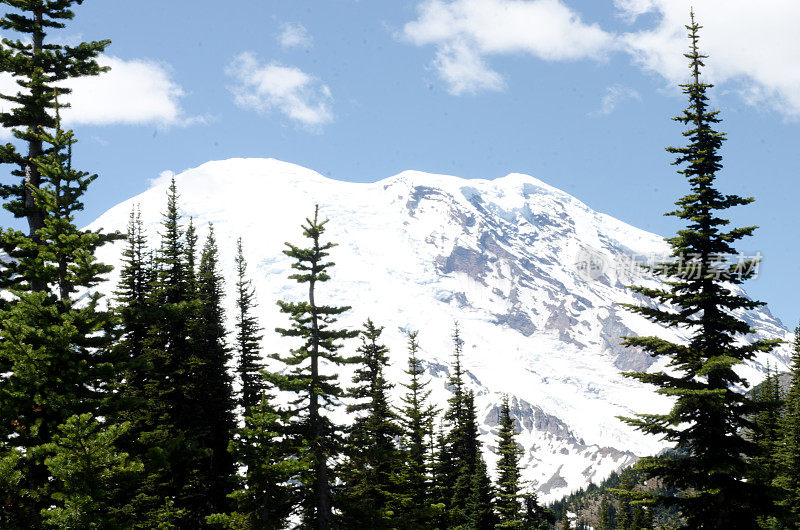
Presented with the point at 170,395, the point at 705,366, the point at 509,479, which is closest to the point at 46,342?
the point at 705,366

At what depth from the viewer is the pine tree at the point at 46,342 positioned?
477 inches

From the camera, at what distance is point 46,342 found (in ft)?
41.7

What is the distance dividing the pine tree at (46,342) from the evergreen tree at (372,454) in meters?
8.16

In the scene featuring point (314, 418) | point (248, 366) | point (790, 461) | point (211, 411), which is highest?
point (248, 366)

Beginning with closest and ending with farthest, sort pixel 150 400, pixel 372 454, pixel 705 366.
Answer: pixel 705 366 < pixel 150 400 < pixel 372 454

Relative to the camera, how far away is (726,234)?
53.9 feet

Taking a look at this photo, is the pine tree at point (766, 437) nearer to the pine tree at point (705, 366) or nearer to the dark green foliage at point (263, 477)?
the pine tree at point (705, 366)

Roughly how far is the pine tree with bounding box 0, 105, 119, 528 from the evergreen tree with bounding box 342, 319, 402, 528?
816 cm

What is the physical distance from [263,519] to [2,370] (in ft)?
32.5

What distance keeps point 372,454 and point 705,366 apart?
32.8 feet

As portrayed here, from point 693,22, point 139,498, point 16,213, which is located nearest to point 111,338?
point 16,213

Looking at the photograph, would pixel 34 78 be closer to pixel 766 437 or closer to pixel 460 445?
pixel 460 445

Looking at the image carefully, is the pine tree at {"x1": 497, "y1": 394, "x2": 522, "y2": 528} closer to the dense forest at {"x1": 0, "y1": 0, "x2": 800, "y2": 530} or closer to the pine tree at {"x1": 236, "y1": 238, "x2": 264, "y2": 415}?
the pine tree at {"x1": 236, "y1": 238, "x2": 264, "y2": 415}

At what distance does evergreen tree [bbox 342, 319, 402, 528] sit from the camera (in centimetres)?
1875
